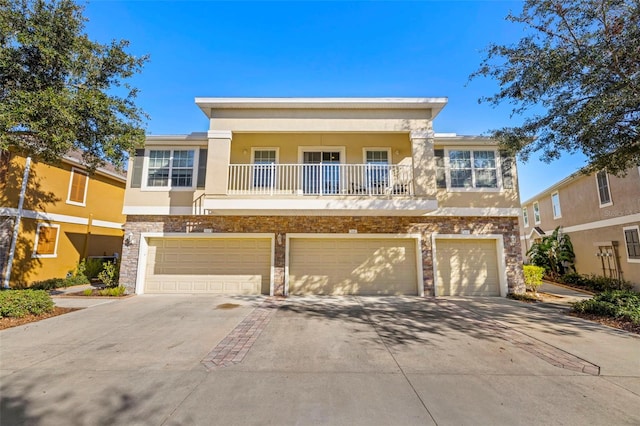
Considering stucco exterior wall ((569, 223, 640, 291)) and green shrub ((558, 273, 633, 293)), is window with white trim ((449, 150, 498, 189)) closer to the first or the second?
stucco exterior wall ((569, 223, 640, 291))

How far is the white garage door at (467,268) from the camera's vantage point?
10.7 meters

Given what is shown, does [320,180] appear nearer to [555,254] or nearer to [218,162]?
[218,162]

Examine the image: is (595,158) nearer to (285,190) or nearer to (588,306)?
(588,306)

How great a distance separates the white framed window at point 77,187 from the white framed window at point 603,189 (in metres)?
24.9

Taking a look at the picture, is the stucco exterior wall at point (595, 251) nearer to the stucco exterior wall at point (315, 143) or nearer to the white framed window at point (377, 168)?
the stucco exterior wall at point (315, 143)

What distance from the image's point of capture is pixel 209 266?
35.9ft

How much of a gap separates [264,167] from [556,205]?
59.4 feet

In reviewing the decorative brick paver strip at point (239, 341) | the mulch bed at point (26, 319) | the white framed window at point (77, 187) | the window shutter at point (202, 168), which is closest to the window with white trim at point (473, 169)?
the decorative brick paver strip at point (239, 341)

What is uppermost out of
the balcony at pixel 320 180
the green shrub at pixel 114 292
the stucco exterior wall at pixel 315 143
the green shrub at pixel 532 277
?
the stucco exterior wall at pixel 315 143

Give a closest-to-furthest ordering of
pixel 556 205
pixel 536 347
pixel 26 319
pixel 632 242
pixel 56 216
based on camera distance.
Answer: pixel 536 347 → pixel 26 319 → pixel 632 242 → pixel 56 216 → pixel 556 205

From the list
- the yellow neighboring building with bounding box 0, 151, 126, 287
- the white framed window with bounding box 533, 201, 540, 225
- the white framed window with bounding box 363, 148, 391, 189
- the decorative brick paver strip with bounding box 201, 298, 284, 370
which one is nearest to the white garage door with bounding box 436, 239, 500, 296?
the white framed window with bounding box 363, 148, 391, 189

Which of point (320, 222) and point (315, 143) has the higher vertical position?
point (315, 143)

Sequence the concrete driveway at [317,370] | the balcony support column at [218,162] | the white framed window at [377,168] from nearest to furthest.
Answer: the concrete driveway at [317,370]
the balcony support column at [218,162]
the white framed window at [377,168]

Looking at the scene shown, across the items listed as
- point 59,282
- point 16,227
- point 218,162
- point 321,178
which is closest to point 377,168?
point 321,178
